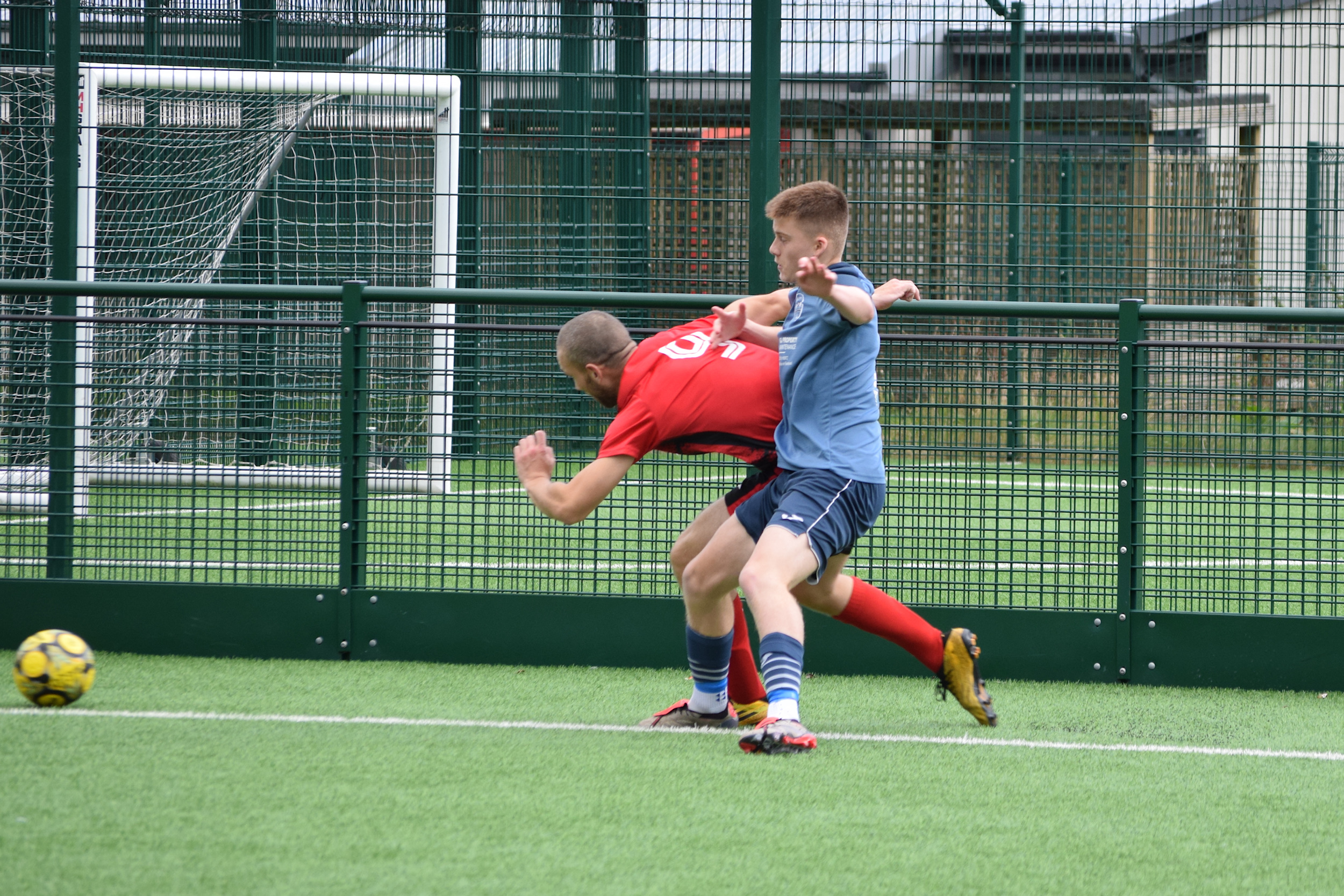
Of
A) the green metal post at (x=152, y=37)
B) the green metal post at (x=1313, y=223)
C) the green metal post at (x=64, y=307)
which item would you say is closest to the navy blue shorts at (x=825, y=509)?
the green metal post at (x=64, y=307)

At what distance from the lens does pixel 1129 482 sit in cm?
508

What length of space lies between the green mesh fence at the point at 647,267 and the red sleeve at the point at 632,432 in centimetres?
119

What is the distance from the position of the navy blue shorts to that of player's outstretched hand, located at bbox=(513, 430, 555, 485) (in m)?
0.65

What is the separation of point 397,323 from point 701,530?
61.5 inches

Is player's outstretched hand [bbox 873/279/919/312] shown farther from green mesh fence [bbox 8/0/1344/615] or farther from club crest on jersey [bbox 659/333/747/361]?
green mesh fence [bbox 8/0/1344/615]

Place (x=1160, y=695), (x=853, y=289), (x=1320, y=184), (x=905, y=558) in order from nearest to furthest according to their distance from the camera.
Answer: (x=853, y=289), (x=1160, y=695), (x=905, y=558), (x=1320, y=184)

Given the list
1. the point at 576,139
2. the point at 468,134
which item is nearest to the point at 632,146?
the point at 576,139

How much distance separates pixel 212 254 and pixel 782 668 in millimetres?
8069

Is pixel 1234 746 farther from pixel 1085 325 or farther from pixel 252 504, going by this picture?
pixel 1085 325

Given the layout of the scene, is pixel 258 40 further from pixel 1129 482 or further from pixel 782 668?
pixel 782 668

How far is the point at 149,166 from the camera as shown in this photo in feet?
35.5

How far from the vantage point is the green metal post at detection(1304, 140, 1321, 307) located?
12.8 metres

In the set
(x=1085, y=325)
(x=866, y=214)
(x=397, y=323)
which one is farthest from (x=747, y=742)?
(x=1085, y=325)

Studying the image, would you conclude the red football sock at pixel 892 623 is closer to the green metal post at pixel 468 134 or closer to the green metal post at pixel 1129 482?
the green metal post at pixel 1129 482
